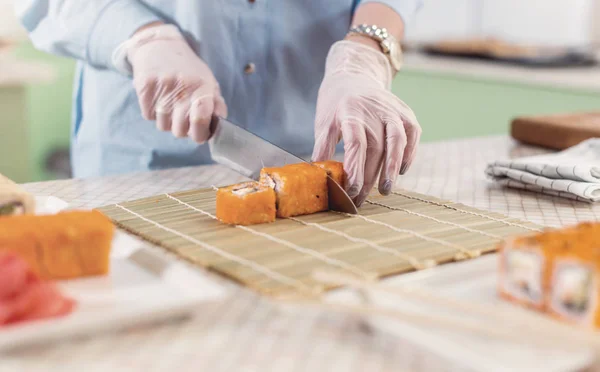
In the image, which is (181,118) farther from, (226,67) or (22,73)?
(22,73)

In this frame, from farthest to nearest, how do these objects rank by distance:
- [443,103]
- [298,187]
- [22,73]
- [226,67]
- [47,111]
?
1. [47,111]
2. [443,103]
3. [22,73]
4. [226,67]
5. [298,187]

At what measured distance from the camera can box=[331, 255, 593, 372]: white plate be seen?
668 mm

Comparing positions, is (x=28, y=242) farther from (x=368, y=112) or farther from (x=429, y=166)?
(x=429, y=166)

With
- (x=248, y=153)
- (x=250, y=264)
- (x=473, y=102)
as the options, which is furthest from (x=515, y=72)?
(x=250, y=264)

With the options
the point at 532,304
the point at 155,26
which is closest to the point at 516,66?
the point at 155,26

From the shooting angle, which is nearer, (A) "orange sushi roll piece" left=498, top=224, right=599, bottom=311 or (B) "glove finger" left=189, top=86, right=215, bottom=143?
(A) "orange sushi roll piece" left=498, top=224, right=599, bottom=311

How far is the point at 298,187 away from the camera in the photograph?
1226 millimetres

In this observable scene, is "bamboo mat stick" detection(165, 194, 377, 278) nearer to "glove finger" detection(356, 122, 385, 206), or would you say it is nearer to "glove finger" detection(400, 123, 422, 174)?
"glove finger" detection(356, 122, 385, 206)

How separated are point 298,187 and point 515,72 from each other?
2.55 meters

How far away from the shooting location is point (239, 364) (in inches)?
28.2

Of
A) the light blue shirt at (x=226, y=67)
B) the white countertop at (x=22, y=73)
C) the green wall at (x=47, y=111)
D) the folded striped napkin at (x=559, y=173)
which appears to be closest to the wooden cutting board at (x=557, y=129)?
the folded striped napkin at (x=559, y=173)

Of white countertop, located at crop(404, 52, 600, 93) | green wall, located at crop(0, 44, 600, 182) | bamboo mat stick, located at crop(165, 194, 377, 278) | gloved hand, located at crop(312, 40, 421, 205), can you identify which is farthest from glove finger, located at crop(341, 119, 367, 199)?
white countertop, located at crop(404, 52, 600, 93)

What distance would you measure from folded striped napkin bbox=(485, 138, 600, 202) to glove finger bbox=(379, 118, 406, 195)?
258 mm

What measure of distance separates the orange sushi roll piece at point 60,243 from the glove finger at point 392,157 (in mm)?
590
